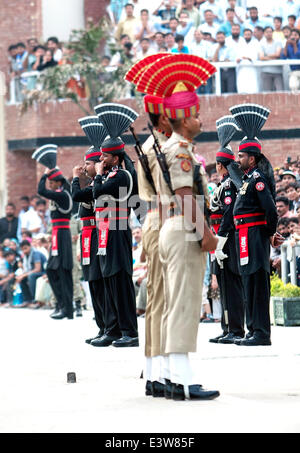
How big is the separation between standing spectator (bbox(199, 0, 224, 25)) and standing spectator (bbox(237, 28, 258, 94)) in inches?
40.7

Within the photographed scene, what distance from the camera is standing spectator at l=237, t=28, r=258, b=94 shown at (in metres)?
25.8

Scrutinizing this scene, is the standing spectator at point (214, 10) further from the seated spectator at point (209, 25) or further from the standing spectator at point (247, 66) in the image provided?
the standing spectator at point (247, 66)

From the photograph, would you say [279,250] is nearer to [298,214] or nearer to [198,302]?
[298,214]

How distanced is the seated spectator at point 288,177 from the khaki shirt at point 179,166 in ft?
32.2

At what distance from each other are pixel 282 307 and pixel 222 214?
2.58m

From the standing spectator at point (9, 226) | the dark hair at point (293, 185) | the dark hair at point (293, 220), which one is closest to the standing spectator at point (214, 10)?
the standing spectator at point (9, 226)

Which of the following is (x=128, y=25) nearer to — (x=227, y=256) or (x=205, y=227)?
(x=227, y=256)

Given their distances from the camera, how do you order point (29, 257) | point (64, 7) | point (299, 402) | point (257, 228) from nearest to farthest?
point (299, 402) → point (257, 228) → point (29, 257) → point (64, 7)

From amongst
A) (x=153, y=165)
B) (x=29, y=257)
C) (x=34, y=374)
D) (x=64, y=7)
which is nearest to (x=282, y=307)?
(x=34, y=374)

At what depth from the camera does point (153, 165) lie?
873 centimetres

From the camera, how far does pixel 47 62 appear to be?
28844 millimetres

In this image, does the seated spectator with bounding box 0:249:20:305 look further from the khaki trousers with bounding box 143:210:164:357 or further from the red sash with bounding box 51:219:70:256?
the khaki trousers with bounding box 143:210:164:357

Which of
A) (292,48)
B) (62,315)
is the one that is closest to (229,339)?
(62,315)

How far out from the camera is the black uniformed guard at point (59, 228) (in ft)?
56.6
